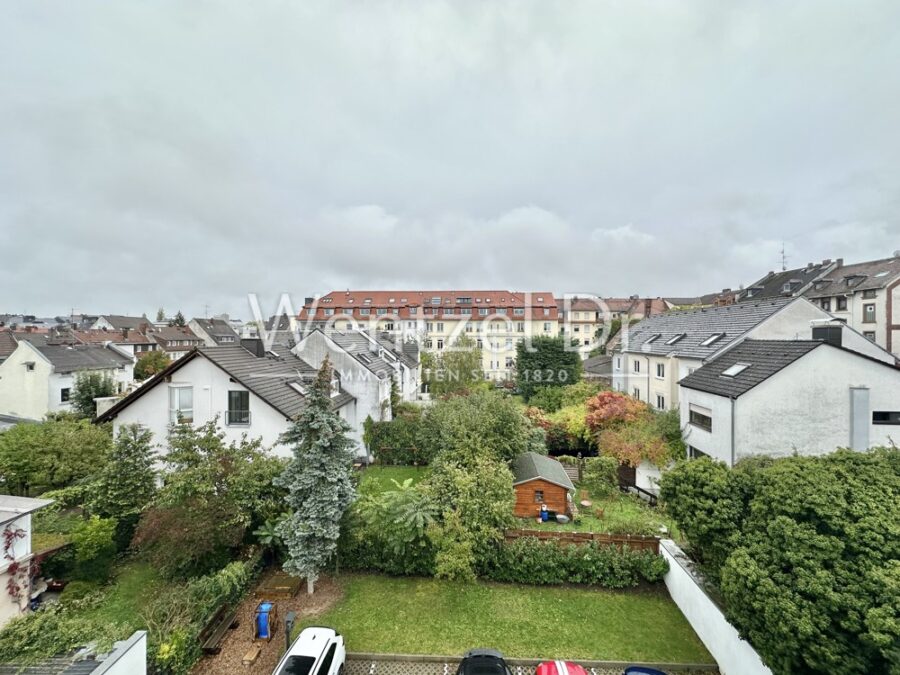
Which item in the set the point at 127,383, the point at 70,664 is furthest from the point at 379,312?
the point at 70,664

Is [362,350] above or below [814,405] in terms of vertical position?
above

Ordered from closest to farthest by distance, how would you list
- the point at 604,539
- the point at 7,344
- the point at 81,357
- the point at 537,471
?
1. the point at 604,539
2. the point at 537,471
3. the point at 81,357
4. the point at 7,344

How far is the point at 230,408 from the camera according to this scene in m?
18.8

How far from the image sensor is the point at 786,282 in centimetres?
5612

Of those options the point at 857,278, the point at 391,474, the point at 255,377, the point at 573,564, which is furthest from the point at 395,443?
the point at 857,278

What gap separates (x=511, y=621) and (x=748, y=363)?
1776 centimetres

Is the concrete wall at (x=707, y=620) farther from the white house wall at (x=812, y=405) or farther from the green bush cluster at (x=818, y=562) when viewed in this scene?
the white house wall at (x=812, y=405)

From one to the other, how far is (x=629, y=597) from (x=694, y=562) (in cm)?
243

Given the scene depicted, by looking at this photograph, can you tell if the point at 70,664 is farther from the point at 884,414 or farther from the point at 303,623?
the point at 884,414

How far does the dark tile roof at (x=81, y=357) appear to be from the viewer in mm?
36469

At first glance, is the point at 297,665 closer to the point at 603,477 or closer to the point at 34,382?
the point at 603,477

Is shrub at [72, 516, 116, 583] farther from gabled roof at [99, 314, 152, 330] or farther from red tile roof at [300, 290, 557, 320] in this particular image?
gabled roof at [99, 314, 152, 330]

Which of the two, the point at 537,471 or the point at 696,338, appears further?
the point at 696,338

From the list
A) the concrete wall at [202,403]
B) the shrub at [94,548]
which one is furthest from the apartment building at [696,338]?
the shrub at [94,548]
